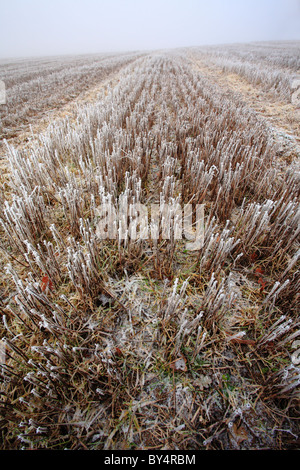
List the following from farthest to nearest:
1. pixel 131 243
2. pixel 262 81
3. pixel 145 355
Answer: pixel 262 81 < pixel 131 243 < pixel 145 355

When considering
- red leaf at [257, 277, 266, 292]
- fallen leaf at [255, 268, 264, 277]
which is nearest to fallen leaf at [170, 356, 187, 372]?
red leaf at [257, 277, 266, 292]

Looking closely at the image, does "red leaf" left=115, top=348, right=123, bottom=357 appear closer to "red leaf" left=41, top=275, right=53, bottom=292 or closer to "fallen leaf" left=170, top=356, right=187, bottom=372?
"fallen leaf" left=170, top=356, right=187, bottom=372

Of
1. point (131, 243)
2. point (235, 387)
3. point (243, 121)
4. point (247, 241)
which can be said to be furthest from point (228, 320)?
point (243, 121)

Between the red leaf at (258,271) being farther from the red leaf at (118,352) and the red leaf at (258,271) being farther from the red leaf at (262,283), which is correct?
the red leaf at (118,352)

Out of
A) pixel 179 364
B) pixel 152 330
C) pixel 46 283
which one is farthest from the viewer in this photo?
pixel 46 283

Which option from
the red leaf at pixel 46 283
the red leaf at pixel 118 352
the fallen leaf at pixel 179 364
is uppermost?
the red leaf at pixel 46 283

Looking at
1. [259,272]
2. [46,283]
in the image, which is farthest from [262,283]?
[46,283]

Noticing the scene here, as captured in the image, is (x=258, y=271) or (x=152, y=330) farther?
(x=258, y=271)

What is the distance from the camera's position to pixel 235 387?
1240 mm

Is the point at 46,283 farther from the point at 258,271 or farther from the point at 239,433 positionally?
the point at 258,271

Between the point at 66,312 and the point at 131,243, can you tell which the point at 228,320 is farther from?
the point at 66,312

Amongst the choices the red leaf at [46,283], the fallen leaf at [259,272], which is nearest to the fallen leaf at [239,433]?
the fallen leaf at [259,272]

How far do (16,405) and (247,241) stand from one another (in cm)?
204
